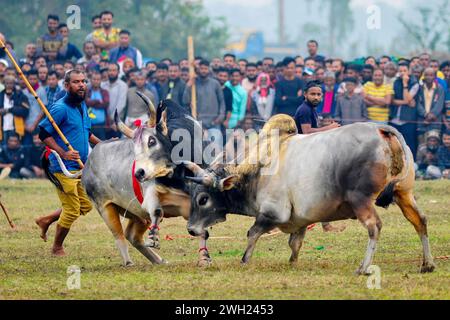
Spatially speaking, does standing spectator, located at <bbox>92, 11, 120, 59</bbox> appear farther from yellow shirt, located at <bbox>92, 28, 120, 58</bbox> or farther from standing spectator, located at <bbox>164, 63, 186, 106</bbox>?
standing spectator, located at <bbox>164, 63, 186, 106</bbox>

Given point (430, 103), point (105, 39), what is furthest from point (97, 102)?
point (430, 103)

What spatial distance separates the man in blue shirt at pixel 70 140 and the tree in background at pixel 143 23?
2819 cm

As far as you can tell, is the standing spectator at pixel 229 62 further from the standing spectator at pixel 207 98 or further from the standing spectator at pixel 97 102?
the standing spectator at pixel 97 102

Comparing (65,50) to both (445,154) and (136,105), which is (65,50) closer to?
(136,105)

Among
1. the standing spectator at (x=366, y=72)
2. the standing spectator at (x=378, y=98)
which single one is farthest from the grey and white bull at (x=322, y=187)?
the standing spectator at (x=366, y=72)

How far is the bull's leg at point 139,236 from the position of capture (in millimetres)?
12992

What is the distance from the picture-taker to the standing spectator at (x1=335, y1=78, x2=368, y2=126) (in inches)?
839

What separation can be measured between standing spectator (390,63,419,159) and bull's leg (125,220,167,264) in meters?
9.46

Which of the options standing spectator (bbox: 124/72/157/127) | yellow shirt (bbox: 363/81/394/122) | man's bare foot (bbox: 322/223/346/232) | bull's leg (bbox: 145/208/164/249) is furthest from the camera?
standing spectator (bbox: 124/72/157/127)

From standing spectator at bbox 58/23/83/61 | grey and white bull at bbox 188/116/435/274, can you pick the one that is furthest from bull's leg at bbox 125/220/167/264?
standing spectator at bbox 58/23/83/61

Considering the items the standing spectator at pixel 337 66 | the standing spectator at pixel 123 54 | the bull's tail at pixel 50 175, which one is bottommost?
the bull's tail at pixel 50 175

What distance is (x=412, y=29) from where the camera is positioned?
3478 cm

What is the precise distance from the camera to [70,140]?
13289mm

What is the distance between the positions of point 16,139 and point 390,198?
41.0 feet
